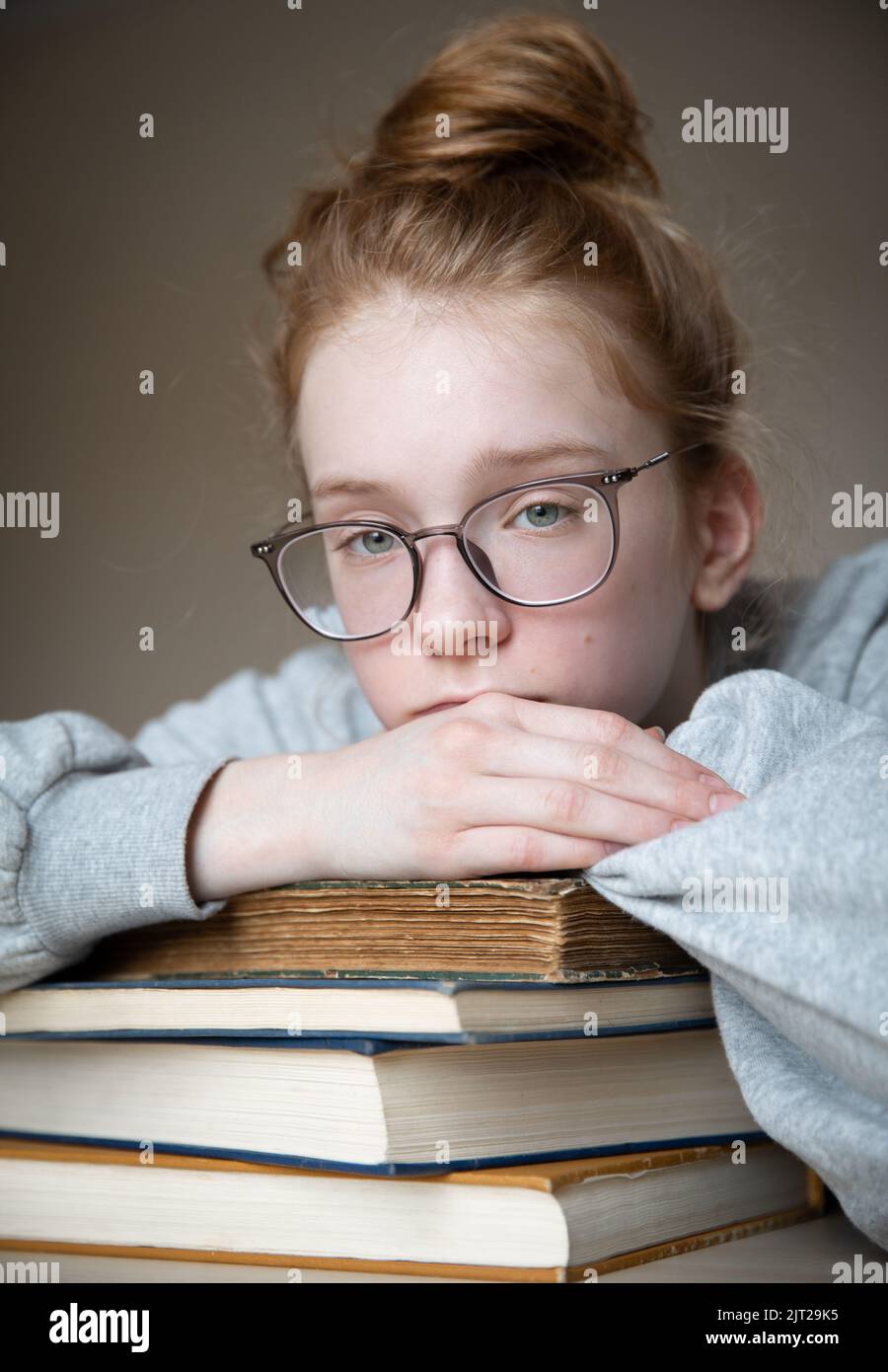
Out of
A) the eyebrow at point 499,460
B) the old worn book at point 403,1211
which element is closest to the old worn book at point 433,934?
the old worn book at point 403,1211

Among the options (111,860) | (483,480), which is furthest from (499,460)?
(111,860)

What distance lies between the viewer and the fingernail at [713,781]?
2.52 ft

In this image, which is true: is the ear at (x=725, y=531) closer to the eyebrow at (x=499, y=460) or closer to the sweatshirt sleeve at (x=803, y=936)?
the eyebrow at (x=499, y=460)

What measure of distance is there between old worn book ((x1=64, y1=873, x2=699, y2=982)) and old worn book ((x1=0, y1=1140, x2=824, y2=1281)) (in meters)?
0.11

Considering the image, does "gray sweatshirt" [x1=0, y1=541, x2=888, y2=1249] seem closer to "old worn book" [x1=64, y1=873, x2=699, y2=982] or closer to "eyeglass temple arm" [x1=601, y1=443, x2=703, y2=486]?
"old worn book" [x1=64, y1=873, x2=699, y2=982]

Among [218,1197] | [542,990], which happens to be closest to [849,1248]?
[542,990]

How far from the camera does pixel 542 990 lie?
0.71 m

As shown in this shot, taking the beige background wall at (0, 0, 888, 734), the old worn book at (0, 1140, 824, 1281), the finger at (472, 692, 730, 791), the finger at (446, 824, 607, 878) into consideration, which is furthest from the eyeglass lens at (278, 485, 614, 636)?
the beige background wall at (0, 0, 888, 734)

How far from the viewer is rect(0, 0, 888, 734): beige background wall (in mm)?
2357

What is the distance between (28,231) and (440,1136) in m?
2.18

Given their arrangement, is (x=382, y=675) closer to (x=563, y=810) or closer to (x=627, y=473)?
(x=627, y=473)

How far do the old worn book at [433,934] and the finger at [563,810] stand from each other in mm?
33

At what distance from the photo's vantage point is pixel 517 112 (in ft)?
4.01

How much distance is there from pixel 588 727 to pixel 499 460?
32 centimetres
